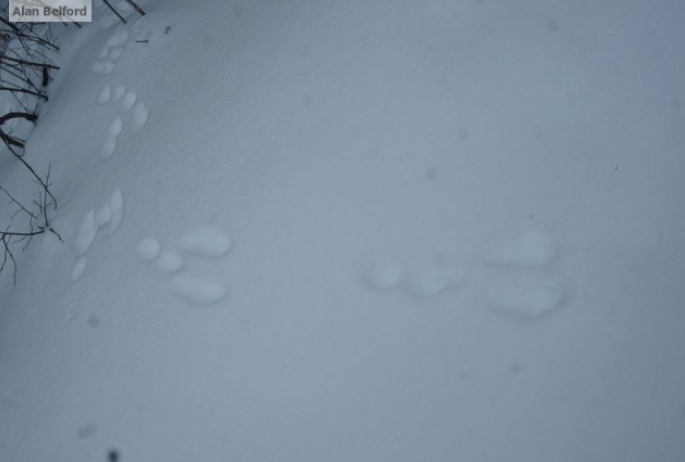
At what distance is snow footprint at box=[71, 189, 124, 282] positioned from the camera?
1.16 metres

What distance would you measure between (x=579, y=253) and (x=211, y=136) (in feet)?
2.92

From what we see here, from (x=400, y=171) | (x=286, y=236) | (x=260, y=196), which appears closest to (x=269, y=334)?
(x=286, y=236)

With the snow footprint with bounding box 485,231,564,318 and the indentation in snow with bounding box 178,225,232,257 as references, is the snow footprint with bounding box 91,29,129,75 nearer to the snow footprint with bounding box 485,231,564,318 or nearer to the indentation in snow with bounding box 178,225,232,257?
the indentation in snow with bounding box 178,225,232,257

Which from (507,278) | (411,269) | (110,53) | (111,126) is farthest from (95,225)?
(507,278)

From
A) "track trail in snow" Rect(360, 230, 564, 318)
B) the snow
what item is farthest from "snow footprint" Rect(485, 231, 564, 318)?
the snow

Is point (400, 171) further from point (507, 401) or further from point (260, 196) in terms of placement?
point (507, 401)

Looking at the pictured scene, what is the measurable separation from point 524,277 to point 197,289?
0.71 metres

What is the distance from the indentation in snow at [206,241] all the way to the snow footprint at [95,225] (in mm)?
253

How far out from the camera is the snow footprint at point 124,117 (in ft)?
4.28

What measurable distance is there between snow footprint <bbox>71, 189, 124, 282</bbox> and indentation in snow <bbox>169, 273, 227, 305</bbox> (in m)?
0.29

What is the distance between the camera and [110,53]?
1.57 metres

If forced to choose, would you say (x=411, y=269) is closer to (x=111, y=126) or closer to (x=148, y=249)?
(x=148, y=249)

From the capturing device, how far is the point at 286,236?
3.19ft

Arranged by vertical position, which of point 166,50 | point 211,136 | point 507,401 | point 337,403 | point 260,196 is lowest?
point 507,401
